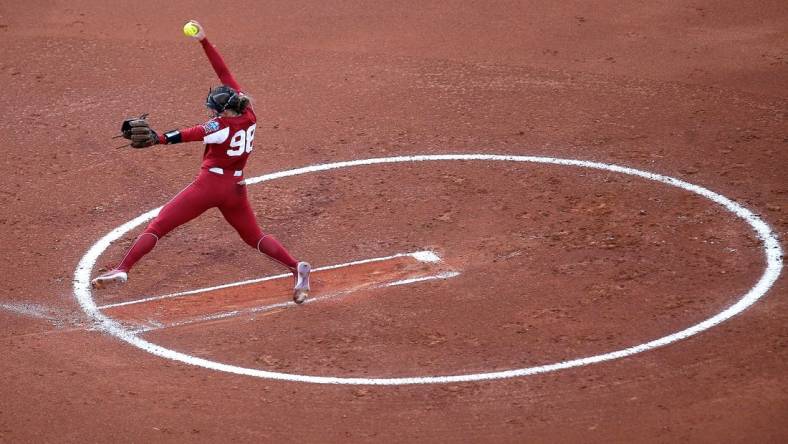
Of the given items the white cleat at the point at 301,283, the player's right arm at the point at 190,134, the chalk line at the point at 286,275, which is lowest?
the chalk line at the point at 286,275

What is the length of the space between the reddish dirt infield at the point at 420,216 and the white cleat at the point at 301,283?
5.7 inches

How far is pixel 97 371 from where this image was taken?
10227 mm

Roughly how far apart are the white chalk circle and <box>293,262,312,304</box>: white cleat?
4.09ft

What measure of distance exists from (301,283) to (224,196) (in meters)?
1.10

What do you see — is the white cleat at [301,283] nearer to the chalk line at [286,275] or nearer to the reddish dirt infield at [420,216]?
the reddish dirt infield at [420,216]

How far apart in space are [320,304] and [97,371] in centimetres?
220

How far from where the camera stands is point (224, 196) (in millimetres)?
11203

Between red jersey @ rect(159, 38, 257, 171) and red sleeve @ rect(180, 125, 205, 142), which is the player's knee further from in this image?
red sleeve @ rect(180, 125, 205, 142)

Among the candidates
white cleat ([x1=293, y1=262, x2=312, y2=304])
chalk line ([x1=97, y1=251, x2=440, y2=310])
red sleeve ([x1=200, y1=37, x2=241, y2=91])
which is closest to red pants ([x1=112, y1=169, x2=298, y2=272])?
white cleat ([x1=293, y1=262, x2=312, y2=304])

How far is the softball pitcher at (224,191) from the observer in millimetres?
10984

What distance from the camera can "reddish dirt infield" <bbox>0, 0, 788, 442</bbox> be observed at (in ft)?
31.4

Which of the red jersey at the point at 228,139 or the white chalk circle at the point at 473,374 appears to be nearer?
the white chalk circle at the point at 473,374

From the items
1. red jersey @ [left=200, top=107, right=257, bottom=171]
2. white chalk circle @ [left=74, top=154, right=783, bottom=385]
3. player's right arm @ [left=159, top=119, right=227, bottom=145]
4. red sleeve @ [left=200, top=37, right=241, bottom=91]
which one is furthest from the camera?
red sleeve @ [left=200, top=37, right=241, bottom=91]

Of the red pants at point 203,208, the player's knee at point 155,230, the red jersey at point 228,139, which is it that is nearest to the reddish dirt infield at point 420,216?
the red pants at point 203,208
